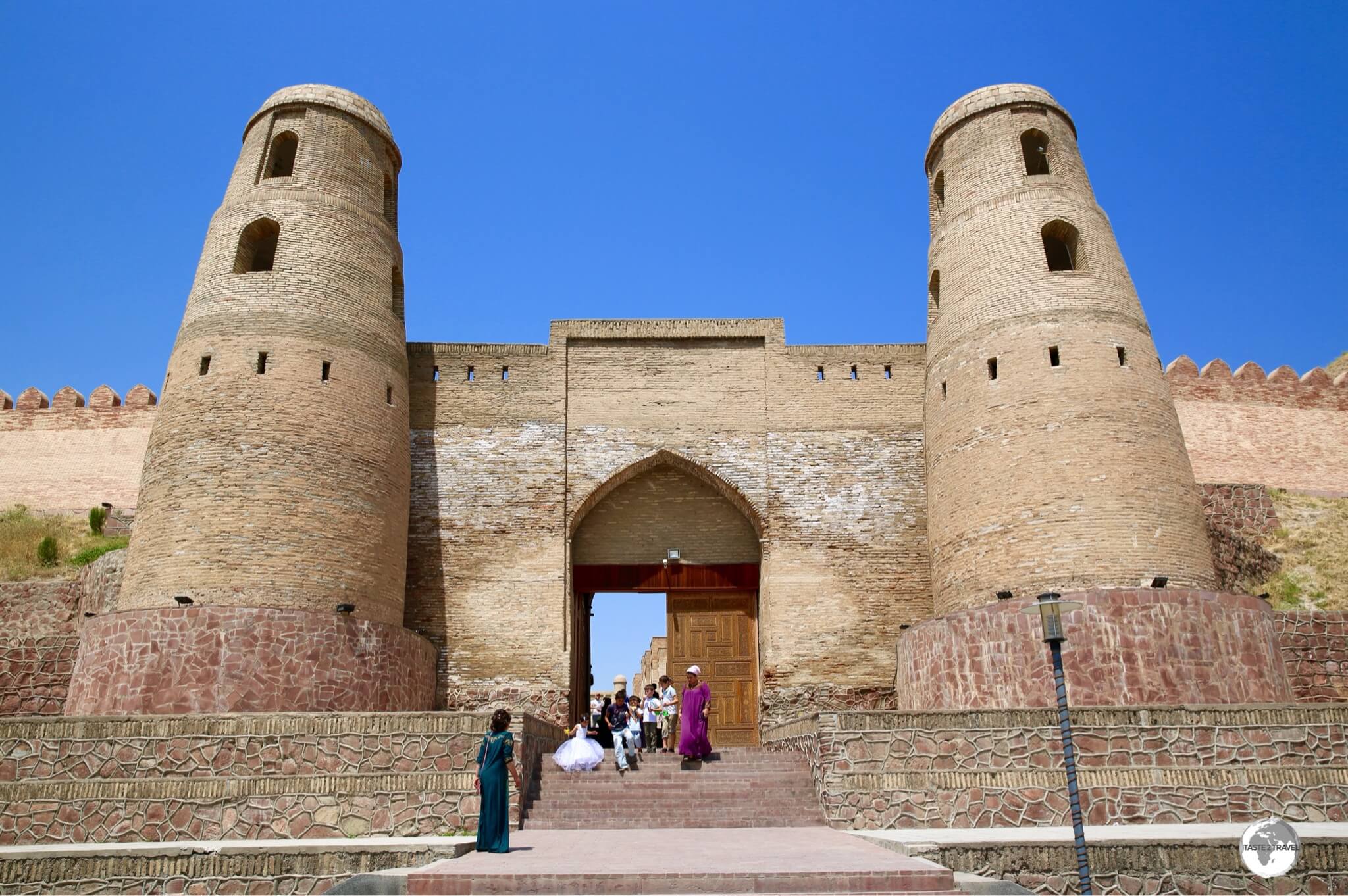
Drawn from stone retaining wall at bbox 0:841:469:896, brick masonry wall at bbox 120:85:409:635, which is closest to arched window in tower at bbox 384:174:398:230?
brick masonry wall at bbox 120:85:409:635

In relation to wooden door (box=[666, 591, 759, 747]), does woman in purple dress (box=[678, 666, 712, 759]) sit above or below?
below

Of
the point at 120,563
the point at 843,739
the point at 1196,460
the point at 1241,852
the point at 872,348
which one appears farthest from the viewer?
the point at 1196,460

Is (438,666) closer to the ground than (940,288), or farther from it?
closer to the ground

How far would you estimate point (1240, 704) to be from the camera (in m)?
9.63

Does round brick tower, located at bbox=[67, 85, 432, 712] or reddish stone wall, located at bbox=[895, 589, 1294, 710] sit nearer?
reddish stone wall, located at bbox=[895, 589, 1294, 710]

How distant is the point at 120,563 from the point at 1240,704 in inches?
531

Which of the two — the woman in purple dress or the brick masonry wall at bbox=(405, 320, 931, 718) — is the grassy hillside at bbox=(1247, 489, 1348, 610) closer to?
the brick masonry wall at bbox=(405, 320, 931, 718)

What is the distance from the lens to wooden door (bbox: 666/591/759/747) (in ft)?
50.9

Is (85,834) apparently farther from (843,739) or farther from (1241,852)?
(1241,852)

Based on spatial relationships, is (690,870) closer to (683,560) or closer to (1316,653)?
(683,560)

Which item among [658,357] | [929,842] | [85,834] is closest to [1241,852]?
[929,842]

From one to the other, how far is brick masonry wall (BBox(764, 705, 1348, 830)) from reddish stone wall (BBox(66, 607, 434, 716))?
18.0 ft

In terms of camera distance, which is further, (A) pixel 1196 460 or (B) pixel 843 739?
(A) pixel 1196 460

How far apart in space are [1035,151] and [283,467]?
37.0 feet
